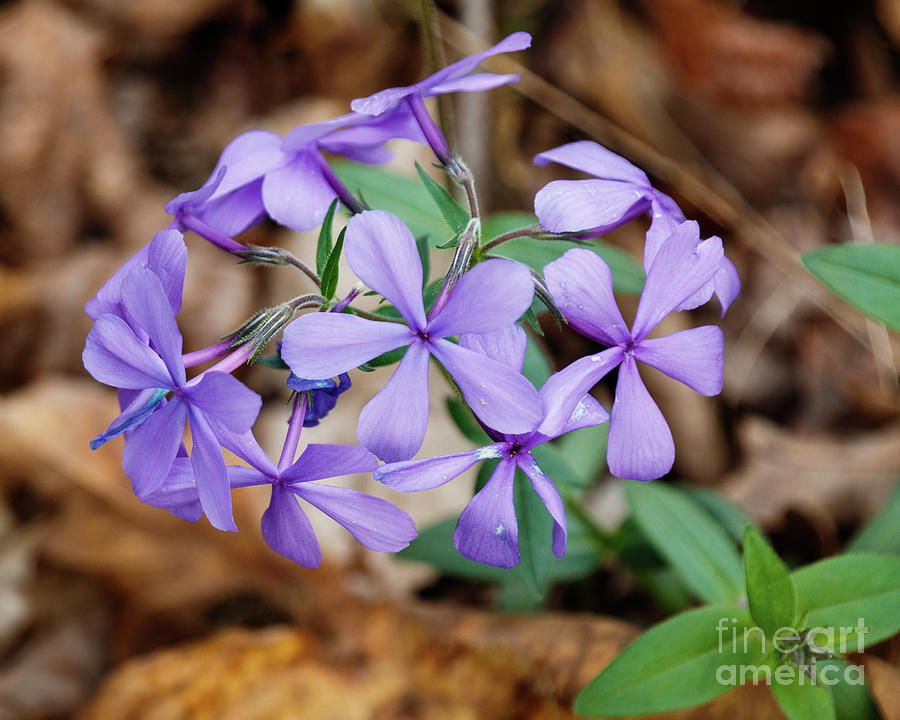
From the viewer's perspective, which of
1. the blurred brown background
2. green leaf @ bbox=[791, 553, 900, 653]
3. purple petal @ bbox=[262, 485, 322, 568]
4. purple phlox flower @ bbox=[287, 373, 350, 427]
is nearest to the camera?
purple petal @ bbox=[262, 485, 322, 568]

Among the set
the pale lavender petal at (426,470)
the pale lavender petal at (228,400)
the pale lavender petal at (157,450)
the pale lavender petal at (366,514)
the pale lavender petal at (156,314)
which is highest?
the pale lavender petal at (156,314)

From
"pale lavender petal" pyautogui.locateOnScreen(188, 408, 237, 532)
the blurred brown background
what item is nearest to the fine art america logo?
the blurred brown background

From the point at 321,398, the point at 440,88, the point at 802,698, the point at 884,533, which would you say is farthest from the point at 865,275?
the point at 321,398

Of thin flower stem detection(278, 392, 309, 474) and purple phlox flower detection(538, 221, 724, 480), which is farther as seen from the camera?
thin flower stem detection(278, 392, 309, 474)


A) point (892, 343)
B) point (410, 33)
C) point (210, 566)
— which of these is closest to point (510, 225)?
point (210, 566)

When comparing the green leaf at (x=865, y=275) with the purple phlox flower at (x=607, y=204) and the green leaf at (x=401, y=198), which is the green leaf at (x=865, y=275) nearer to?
the purple phlox flower at (x=607, y=204)

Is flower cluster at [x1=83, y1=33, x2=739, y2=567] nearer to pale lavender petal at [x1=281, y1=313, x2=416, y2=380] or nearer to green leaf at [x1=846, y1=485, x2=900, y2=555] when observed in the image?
pale lavender petal at [x1=281, y1=313, x2=416, y2=380]

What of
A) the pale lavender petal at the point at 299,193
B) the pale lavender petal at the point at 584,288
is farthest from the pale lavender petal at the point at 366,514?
the pale lavender petal at the point at 299,193

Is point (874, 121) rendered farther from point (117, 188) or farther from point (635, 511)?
point (117, 188)
